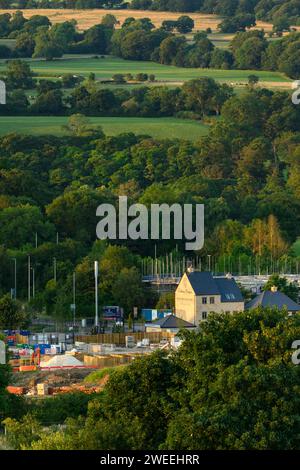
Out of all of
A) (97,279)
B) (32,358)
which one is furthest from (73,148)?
(32,358)

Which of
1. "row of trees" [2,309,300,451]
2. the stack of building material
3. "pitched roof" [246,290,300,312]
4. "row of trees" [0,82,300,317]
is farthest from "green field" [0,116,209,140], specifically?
"row of trees" [2,309,300,451]

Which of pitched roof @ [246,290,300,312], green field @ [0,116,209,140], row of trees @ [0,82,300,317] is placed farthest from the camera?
green field @ [0,116,209,140]

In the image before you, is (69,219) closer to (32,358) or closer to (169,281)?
(169,281)

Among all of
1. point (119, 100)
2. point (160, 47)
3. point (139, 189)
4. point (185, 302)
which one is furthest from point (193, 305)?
point (160, 47)

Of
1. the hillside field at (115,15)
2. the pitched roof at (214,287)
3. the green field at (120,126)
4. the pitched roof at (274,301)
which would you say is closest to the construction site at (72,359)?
the pitched roof at (214,287)

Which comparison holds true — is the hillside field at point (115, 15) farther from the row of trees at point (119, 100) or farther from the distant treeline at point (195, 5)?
the row of trees at point (119, 100)

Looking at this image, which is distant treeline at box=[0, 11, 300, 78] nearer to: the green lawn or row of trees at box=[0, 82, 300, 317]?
the green lawn
